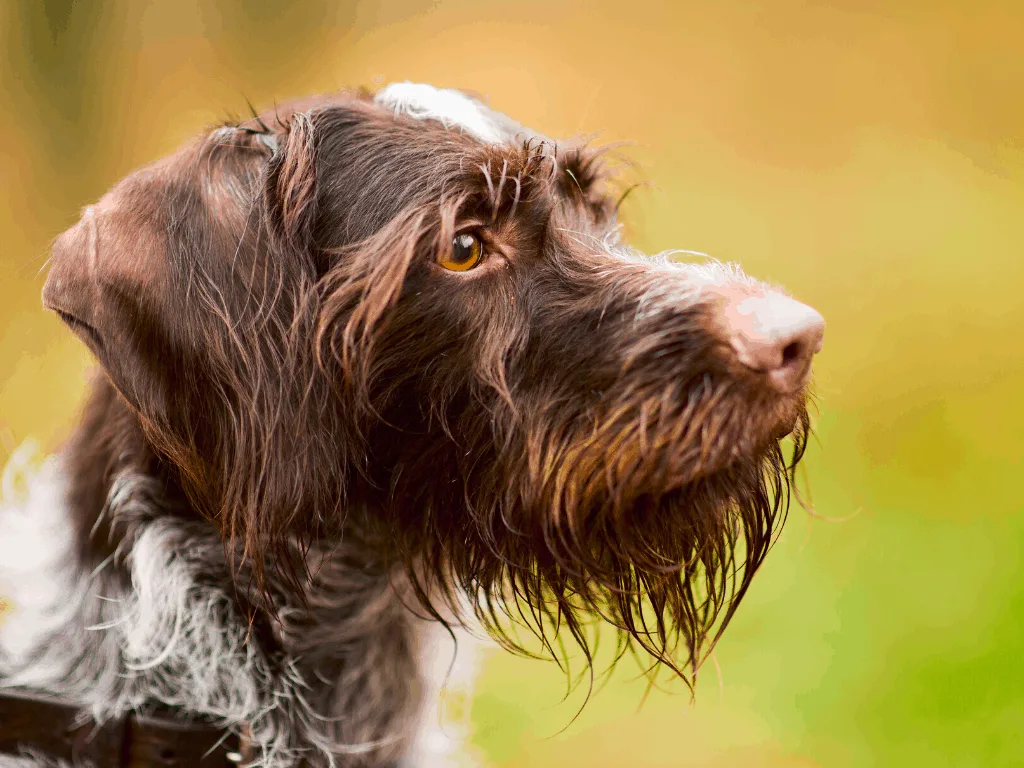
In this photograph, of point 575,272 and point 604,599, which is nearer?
point 575,272

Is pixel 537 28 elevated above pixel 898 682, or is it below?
above

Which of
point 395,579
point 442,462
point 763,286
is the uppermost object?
point 763,286

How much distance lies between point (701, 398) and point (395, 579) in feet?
2.85

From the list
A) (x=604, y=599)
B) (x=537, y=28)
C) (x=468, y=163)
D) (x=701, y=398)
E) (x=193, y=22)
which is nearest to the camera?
(x=701, y=398)

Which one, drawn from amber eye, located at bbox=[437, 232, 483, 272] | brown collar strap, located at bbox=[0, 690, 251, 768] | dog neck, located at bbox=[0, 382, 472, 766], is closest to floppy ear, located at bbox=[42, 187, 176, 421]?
dog neck, located at bbox=[0, 382, 472, 766]

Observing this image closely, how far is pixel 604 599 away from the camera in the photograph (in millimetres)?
2191

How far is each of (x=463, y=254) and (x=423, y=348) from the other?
188 mm

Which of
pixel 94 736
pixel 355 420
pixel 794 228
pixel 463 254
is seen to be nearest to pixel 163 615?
pixel 94 736

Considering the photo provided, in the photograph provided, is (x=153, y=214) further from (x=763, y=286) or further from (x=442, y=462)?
(x=763, y=286)

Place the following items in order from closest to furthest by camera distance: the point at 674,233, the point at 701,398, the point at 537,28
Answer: the point at 701,398
the point at 674,233
the point at 537,28

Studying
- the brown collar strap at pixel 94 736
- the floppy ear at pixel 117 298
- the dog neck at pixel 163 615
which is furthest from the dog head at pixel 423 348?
the brown collar strap at pixel 94 736

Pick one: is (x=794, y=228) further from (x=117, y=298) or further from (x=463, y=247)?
(x=117, y=298)

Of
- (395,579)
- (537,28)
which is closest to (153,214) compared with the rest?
(395,579)

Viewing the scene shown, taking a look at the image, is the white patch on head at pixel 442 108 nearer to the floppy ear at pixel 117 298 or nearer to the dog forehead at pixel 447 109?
the dog forehead at pixel 447 109
